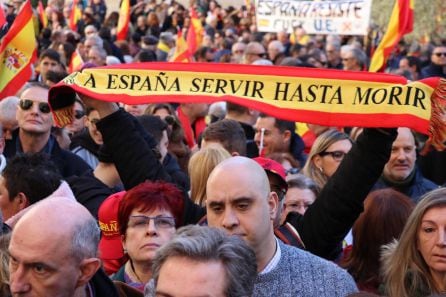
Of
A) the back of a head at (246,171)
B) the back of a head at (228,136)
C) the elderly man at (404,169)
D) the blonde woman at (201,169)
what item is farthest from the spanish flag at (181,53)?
the back of a head at (246,171)

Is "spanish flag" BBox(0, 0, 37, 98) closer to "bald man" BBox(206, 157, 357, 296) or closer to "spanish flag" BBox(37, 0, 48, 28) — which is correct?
"bald man" BBox(206, 157, 357, 296)

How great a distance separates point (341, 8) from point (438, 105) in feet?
30.9

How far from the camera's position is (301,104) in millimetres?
4941

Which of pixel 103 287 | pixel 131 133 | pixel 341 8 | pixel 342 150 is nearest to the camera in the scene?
pixel 103 287

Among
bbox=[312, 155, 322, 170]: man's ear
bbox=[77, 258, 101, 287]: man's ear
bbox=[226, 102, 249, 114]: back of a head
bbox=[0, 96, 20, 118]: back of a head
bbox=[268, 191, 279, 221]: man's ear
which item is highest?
bbox=[77, 258, 101, 287]: man's ear

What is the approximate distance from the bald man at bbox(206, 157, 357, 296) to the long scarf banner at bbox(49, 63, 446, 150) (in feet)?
2.47

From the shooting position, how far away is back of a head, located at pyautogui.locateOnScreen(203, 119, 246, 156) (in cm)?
704

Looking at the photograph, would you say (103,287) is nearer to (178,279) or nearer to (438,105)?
(178,279)

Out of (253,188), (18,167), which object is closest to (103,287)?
(253,188)

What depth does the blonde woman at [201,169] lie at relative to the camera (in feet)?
20.1

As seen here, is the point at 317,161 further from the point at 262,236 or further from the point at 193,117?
the point at 193,117

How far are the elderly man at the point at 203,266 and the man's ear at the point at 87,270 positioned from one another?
0.37 meters

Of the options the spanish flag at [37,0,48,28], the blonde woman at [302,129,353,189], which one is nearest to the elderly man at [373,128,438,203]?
the blonde woman at [302,129,353,189]

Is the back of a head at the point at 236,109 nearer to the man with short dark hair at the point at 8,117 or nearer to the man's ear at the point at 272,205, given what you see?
the man with short dark hair at the point at 8,117
